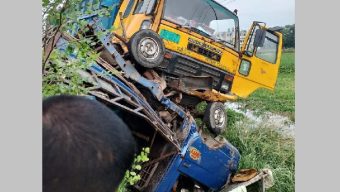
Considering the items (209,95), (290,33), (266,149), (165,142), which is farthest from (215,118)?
(290,33)

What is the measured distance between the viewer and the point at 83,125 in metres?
0.75

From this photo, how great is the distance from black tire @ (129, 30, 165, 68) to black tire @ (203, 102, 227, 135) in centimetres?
67

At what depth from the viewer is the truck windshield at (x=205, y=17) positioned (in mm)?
4230

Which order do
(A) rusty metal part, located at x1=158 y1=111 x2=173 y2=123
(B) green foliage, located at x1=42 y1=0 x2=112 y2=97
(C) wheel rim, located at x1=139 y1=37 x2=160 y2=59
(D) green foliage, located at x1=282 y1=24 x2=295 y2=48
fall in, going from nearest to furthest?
(B) green foliage, located at x1=42 y1=0 x2=112 y2=97 < (D) green foliage, located at x1=282 y1=24 x2=295 y2=48 < (A) rusty metal part, located at x1=158 y1=111 x2=173 y2=123 < (C) wheel rim, located at x1=139 y1=37 x2=160 y2=59

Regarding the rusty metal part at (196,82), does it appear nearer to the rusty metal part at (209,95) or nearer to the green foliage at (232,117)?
the rusty metal part at (209,95)

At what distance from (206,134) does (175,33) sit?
3.09 feet

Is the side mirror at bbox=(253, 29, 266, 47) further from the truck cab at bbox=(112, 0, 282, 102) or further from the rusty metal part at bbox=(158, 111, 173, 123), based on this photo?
the rusty metal part at bbox=(158, 111, 173, 123)

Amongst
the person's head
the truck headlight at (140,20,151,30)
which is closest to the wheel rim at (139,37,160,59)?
the truck headlight at (140,20,151,30)

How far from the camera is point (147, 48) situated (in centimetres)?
372

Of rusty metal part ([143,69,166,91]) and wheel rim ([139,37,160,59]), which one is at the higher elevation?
wheel rim ([139,37,160,59])

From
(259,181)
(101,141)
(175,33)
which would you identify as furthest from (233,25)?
(101,141)

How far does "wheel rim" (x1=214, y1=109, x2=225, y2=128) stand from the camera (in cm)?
418

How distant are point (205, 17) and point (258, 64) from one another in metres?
0.92

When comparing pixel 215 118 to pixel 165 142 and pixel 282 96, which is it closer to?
pixel 282 96
